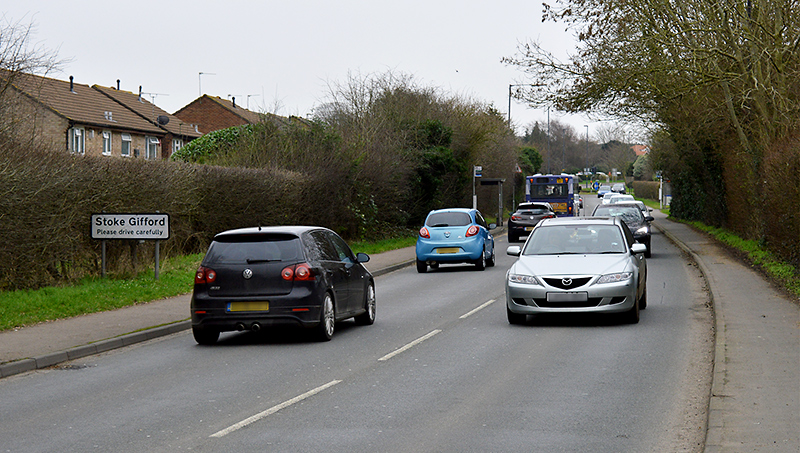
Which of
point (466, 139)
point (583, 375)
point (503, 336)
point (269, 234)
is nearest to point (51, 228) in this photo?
point (269, 234)

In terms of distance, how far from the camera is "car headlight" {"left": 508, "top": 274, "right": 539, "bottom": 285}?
39.8 ft

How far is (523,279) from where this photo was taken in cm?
1223

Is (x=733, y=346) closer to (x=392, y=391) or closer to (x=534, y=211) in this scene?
(x=392, y=391)

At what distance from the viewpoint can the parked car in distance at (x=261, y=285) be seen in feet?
36.3

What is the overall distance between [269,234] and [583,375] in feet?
14.9

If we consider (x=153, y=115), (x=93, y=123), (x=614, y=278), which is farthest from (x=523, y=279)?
(x=153, y=115)

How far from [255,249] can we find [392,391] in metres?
3.88

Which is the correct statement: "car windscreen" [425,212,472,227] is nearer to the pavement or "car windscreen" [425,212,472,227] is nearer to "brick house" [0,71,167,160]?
the pavement

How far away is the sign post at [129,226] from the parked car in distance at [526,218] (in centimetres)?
2046

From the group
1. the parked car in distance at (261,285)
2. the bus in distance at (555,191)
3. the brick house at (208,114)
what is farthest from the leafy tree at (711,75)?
the brick house at (208,114)

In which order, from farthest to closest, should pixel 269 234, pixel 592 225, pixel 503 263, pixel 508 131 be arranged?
pixel 508 131, pixel 503 263, pixel 592 225, pixel 269 234

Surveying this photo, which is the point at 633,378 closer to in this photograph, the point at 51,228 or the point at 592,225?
the point at 592,225

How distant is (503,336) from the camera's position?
1161cm

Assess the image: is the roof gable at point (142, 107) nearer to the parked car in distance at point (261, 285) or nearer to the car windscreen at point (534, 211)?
the car windscreen at point (534, 211)
